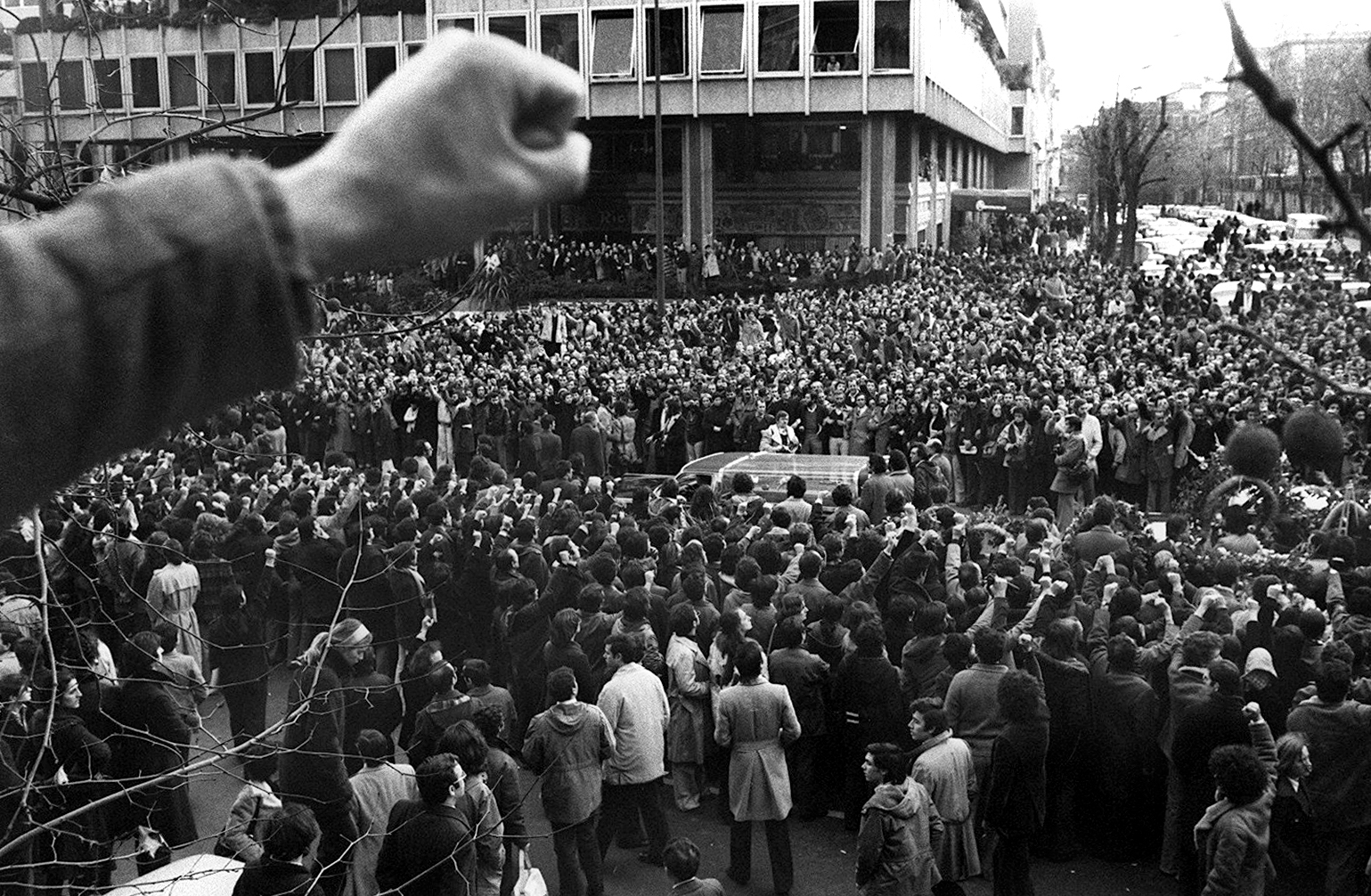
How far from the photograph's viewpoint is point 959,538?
40.9 ft

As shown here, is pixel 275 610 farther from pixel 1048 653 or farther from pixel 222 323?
pixel 222 323

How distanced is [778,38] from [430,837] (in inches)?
1859

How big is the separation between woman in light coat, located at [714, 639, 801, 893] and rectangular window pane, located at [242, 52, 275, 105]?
46886mm

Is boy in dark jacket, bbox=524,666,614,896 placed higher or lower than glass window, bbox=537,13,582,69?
lower

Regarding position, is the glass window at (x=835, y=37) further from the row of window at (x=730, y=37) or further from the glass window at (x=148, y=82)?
the glass window at (x=148, y=82)

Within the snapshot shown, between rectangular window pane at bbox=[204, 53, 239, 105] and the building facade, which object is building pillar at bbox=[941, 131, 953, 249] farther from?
rectangular window pane at bbox=[204, 53, 239, 105]

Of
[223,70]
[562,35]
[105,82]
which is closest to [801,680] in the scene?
[105,82]

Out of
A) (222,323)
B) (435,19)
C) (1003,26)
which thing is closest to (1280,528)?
(222,323)

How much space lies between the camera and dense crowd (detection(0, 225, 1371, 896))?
736cm

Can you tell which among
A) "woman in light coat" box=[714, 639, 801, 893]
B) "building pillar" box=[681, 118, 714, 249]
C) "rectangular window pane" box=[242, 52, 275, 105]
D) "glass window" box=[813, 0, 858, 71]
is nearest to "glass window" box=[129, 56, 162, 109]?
"rectangular window pane" box=[242, 52, 275, 105]

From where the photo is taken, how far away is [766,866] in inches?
384

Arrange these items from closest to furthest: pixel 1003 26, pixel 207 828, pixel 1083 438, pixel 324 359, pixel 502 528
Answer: pixel 207 828
pixel 502 528
pixel 1083 438
pixel 324 359
pixel 1003 26

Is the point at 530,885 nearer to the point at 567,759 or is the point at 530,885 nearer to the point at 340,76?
the point at 567,759

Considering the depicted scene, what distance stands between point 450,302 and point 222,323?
4776 mm
